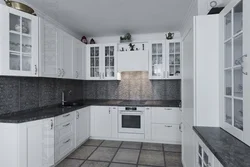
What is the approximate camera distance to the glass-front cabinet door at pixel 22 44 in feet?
5.96

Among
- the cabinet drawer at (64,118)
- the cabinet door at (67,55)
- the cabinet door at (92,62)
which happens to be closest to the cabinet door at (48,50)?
the cabinet door at (67,55)

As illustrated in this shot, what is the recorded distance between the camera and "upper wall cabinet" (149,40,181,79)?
330 cm

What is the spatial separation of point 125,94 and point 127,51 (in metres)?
1.10

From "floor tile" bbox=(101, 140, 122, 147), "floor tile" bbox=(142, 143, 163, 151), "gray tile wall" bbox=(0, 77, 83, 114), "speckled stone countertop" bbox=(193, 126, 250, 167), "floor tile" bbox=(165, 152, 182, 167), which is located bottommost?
"floor tile" bbox=(165, 152, 182, 167)

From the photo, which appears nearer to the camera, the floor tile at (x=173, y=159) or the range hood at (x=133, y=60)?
the floor tile at (x=173, y=159)

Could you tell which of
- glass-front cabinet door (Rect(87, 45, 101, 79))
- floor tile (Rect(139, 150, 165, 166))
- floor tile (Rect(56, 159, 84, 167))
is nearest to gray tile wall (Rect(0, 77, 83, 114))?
glass-front cabinet door (Rect(87, 45, 101, 79))

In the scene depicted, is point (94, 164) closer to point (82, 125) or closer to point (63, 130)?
point (63, 130)

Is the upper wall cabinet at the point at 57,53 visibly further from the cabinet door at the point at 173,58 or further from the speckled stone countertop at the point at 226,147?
the speckled stone countertop at the point at 226,147

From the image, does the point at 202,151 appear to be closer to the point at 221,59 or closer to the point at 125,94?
the point at 221,59

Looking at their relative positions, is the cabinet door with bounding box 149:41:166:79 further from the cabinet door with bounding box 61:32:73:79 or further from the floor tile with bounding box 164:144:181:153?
the cabinet door with bounding box 61:32:73:79

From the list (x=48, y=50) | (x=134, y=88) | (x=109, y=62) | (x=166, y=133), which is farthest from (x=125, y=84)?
(x=48, y=50)

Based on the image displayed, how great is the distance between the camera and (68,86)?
134 inches

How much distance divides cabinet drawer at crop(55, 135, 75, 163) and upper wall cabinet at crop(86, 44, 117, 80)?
154 cm

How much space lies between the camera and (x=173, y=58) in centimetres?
332
